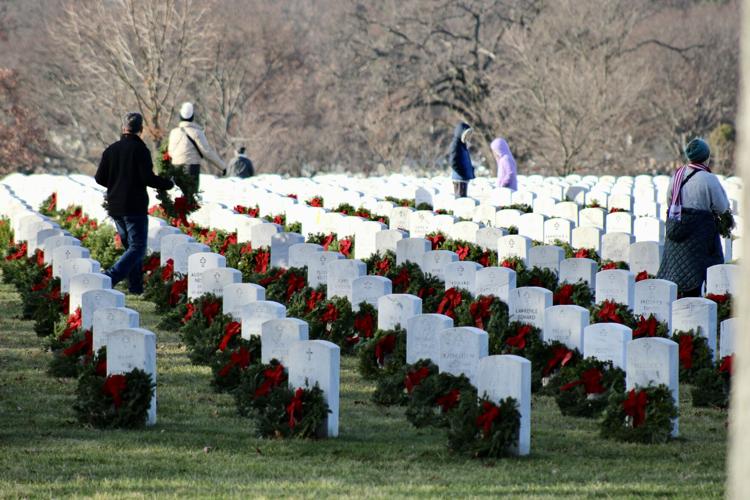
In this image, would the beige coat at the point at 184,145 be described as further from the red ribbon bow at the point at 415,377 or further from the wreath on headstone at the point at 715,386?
the wreath on headstone at the point at 715,386

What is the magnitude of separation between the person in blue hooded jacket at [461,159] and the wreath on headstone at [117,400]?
39.9 feet

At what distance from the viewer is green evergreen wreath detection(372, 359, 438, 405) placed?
330 inches

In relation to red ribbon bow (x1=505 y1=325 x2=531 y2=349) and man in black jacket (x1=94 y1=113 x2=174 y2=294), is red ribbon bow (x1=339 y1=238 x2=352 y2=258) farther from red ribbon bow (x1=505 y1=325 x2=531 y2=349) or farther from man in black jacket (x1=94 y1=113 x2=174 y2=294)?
red ribbon bow (x1=505 y1=325 x2=531 y2=349)

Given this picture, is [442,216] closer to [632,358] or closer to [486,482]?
[632,358]

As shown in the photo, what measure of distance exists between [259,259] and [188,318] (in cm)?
278

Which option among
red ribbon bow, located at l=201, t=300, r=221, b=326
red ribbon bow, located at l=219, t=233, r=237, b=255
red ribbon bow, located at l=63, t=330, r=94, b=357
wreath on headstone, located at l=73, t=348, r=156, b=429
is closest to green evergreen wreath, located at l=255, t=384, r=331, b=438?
wreath on headstone, located at l=73, t=348, r=156, b=429

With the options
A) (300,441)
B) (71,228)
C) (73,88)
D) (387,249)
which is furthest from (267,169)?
(300,441)

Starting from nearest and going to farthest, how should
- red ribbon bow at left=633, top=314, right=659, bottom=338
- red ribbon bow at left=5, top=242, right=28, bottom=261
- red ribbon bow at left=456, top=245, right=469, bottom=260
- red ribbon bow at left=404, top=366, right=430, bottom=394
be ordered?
red ribbon bow at left=404, top=366, right=430, bottom=394, red ribbon bow at left=633, top=314, right=659, bottom=338, red ribbon bow at left=456, top=245, right=469, bottom=260, red ribbon bow at left=5, top=242, right=28, bottom=261

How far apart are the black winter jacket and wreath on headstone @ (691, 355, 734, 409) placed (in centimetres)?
575

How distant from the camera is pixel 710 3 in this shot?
174 ft

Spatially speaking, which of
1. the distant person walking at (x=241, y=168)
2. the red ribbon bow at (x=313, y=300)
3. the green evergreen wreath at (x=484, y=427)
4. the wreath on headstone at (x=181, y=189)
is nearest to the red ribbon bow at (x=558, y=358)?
the green evergreen wreath at (x=484, y=427)

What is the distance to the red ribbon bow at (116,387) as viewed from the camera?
26.0ft

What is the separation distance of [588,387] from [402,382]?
128 cm

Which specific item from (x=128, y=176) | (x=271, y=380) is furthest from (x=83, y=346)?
(x=128, y=176)
